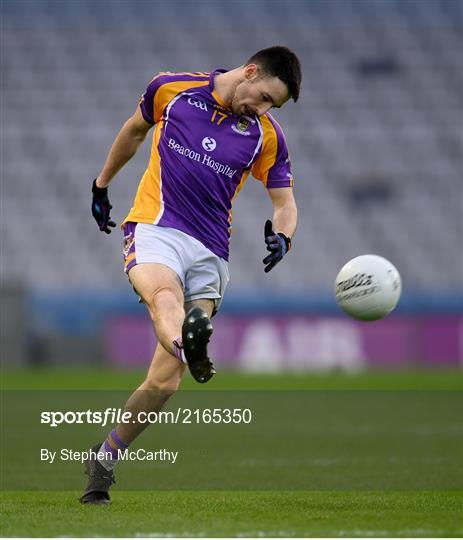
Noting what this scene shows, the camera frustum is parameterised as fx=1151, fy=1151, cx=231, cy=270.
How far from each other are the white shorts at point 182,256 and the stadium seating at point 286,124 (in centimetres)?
1652

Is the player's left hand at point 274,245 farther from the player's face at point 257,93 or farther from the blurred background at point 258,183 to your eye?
the blurred background at point 258,183

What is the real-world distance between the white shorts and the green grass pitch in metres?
1.11

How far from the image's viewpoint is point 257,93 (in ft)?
20.4

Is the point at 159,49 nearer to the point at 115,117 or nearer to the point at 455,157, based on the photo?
the point at 115,117

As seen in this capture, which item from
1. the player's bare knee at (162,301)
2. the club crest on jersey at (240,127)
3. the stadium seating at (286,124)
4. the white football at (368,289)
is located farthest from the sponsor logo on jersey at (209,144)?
the stadium seating at (286,124)

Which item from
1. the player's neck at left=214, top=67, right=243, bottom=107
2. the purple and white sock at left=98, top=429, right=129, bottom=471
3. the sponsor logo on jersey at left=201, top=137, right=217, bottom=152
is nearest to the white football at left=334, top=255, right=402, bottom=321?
the sponsor logo on jersey at left=201, top=137, right=217, bottom=152

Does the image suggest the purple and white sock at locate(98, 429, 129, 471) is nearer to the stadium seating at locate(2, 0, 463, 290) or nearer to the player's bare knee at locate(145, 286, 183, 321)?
the player's bare knee at locate(145, 286, 183, 321)

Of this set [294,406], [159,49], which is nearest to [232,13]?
[159,49]

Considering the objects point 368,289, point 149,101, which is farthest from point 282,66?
point 368,289

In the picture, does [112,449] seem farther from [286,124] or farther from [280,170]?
[286,124]

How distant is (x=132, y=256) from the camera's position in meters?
6.21

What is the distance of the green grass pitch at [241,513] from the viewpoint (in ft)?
16.6

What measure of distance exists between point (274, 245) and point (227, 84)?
3.09 feet

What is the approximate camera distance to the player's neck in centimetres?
638
